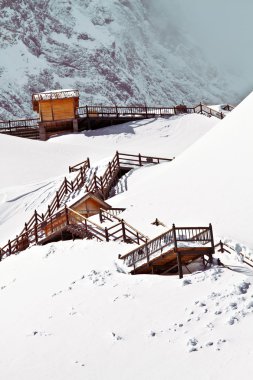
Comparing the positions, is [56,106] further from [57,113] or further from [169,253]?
[169,253]

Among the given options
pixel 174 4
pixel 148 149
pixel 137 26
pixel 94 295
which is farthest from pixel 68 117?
pixel 174 4

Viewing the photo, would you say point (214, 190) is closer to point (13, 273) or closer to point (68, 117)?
point (13, 273)

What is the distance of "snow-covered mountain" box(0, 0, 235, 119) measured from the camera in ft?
426

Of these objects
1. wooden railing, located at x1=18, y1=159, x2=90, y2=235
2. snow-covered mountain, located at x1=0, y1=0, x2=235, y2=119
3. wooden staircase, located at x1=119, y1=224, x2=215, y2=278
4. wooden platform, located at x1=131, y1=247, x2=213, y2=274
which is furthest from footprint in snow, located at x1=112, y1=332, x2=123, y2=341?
snow-covered mountain, located at x1=0, y1=0, x2=235, y2=119

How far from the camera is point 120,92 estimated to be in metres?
133

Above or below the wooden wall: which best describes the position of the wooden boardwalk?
below

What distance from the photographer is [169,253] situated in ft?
89.3

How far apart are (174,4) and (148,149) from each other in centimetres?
13039

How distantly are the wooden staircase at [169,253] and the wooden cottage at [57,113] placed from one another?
136 ft

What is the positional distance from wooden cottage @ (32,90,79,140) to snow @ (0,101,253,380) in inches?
946

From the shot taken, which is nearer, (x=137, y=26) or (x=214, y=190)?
(x=214, y=190)

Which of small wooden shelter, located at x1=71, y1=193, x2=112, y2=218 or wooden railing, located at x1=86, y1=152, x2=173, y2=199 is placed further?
wooden railing, located at x1=86, y1=152, x2=173, y2=199

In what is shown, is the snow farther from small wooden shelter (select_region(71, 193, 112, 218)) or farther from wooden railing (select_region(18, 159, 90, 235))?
wooden railing (select_region(18, 159, 90, 235))

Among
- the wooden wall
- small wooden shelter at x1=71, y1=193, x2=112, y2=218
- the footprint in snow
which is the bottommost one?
small wooden shelter at x1=71, y1=193, x2=112, y2=218
